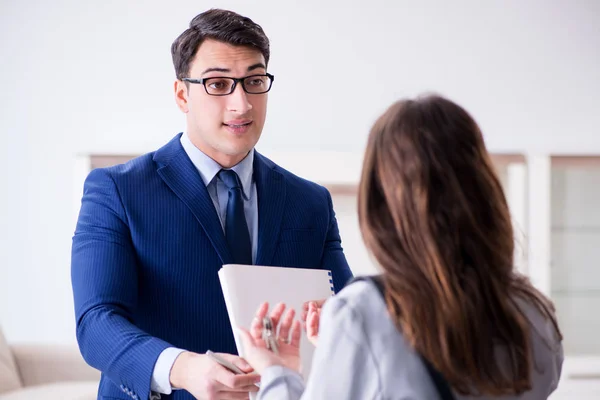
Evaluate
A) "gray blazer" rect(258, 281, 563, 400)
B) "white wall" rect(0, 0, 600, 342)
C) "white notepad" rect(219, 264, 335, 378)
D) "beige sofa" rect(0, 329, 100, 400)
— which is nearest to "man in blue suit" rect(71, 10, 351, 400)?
"white notepad" rect(219, 264, 335, 378)

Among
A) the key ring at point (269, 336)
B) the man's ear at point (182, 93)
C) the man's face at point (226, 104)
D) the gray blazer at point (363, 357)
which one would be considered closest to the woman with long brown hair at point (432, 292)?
the gray blazer at point (363, 357)

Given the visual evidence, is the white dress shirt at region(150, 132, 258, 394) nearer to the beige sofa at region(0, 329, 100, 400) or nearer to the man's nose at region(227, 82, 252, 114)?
the man's nose at region(227, 82, 252, 114)

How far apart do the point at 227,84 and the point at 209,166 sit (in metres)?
0.19

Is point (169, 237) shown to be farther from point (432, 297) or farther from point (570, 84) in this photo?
point (570, 84)

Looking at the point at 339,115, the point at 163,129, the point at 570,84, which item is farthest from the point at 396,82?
the point at 163,129

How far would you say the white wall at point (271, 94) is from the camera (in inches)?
161

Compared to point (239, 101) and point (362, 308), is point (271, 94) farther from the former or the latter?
point (362, 308)

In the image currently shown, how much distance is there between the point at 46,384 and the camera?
342 cm

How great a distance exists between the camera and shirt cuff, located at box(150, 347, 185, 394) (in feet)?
4.55

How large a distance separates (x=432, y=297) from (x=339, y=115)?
3.28 m

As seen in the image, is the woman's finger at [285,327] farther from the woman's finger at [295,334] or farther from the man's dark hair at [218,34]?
the man's dark hair at [218,34]

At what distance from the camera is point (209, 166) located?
65.9 inches

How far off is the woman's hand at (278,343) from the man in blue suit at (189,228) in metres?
0.21

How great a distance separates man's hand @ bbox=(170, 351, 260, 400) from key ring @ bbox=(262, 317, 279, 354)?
0.12 meters
